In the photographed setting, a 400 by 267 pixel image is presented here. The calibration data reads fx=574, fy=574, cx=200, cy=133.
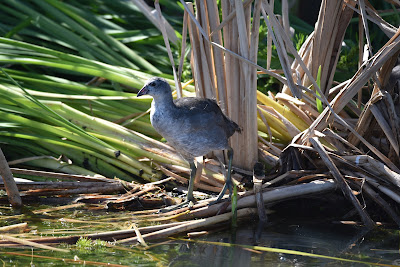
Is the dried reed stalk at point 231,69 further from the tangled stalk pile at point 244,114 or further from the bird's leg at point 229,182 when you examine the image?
the bird's leg at point 229,182

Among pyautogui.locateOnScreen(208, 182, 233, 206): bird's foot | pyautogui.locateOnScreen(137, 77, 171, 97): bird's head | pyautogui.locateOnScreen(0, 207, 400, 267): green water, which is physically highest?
pyautogui.locateOnScreen(137, 77, 171, 97): bird's head

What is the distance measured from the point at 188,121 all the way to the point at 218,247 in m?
0.83

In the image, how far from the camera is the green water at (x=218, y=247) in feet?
9.12

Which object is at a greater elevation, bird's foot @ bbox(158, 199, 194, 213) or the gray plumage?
the gray plumage

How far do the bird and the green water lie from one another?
1.55ft

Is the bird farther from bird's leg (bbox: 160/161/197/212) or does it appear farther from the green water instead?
the green water

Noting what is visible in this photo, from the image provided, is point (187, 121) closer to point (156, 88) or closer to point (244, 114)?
point (156, 88)

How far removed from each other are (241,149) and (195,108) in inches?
23.0

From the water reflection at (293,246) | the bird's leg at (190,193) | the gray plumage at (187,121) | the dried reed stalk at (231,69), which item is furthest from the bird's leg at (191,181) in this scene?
the water reflection at (293,246)

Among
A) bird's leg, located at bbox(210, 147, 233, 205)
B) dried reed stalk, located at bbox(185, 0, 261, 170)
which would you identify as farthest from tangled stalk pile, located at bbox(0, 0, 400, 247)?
bird's leg, located at bbox(210, 147, 233, 205)

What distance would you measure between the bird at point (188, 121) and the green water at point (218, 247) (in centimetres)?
47

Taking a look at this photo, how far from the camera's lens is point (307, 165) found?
3861 mm

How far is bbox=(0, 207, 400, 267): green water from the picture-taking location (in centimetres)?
278

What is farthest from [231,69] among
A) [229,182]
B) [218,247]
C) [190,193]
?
[218,247]
